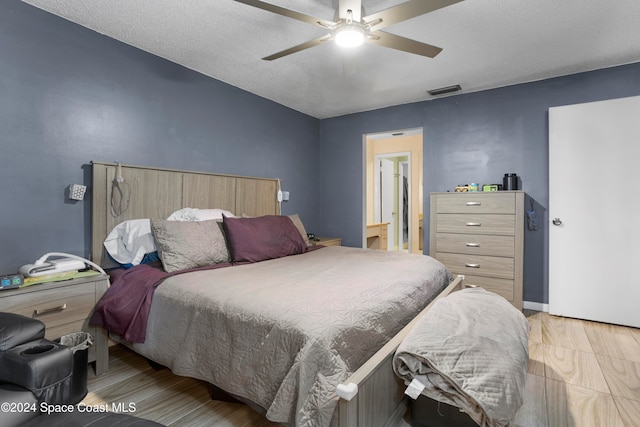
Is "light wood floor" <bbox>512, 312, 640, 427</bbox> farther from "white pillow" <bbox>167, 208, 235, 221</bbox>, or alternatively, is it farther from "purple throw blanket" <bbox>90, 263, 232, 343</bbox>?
"white pillow" <bbox>167, 208, 235, 221</bbox>

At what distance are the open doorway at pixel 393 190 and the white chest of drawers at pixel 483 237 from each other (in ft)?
6.33

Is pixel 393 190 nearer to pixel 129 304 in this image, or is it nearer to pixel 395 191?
pixel 395 191

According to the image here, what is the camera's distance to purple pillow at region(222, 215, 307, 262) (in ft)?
8.30

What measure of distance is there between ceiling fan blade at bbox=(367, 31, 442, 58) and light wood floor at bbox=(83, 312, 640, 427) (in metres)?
2.20

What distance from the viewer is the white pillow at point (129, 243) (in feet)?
7.79

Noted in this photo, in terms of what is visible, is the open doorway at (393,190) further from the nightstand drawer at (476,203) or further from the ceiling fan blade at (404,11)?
the ceiling fan blade at (404,11)

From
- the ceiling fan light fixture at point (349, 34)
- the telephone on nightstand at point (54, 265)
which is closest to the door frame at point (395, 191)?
the ceiling fan light fixture at point (349, 34)

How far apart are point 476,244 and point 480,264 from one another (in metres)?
0.21

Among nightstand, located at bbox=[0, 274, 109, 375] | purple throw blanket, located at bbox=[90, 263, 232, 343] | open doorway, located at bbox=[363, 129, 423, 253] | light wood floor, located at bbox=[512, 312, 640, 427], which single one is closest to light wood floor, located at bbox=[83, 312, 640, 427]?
light wood floor, located at bbox=[512, 312, 640, 427]

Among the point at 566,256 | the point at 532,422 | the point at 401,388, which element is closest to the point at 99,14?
the point at 401,388

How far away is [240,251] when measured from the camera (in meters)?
2.50

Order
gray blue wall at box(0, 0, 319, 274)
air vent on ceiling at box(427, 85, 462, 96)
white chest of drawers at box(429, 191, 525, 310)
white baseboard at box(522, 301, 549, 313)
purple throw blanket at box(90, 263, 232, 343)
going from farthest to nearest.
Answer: air vent on ceiling at box(427, 85, 462, 96) → white baseboard at box(522, 301, 549, 313) → white chest of drawers at box(429, 191, 525, 310) → gray blue wall at box(0, 0, 319, 274) → purple throw blanket at box(90, 263, 232, 343)

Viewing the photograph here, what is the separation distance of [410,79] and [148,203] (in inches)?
111

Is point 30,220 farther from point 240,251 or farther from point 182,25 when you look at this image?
point 182,25
